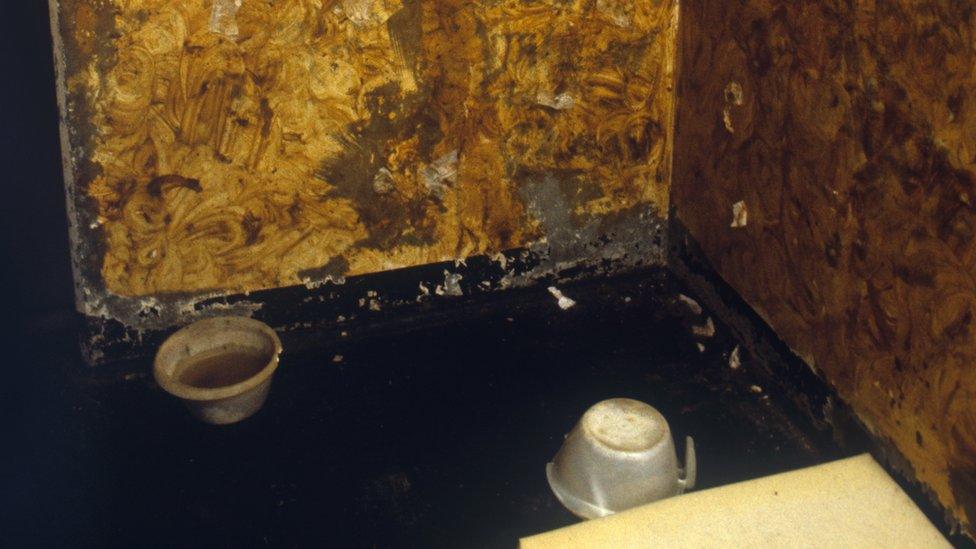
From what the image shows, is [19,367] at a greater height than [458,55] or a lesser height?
lesser

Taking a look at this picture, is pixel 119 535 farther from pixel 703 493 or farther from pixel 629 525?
pixel 703 493

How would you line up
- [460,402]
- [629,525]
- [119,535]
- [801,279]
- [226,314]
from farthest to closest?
[226,314]
[460,402]
[801,279]
[119,535]
[629,525]

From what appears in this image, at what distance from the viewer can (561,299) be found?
262cm

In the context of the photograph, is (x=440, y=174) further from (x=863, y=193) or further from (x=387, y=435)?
→ (x=863, y=193)

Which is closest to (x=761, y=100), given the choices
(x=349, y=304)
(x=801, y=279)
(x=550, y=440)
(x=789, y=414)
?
(x=801, y=279)

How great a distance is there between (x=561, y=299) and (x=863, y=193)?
1.12 metres

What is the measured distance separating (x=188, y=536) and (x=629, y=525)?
103 centimetres

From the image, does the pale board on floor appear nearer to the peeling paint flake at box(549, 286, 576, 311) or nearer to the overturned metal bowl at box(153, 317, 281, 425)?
the overturned metal bowl at box(153, 317, 281, 425)

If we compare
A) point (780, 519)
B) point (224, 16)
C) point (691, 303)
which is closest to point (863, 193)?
point (780, 519)

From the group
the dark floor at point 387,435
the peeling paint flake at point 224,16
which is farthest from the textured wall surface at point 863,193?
the peeling paint flake at point 224,16

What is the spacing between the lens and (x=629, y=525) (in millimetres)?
1410

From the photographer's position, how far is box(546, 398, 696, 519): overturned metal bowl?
173cm

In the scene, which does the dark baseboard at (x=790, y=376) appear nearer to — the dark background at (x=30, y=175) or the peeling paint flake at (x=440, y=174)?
the peeling paint flake at (x=440, y=174)

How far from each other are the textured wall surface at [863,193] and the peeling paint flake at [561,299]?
21.1 inches
